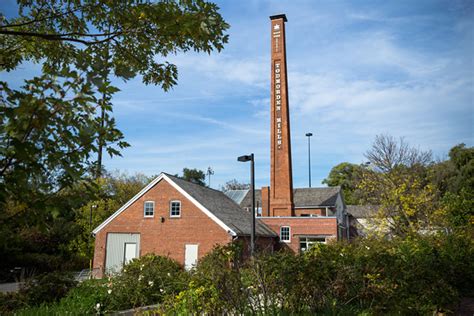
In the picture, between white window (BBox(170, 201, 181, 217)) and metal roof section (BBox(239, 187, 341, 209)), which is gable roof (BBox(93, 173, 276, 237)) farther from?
metal roof section (BBox(239, 187, 341, 209))

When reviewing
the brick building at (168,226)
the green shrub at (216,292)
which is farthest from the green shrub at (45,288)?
the brick building at (168,226)

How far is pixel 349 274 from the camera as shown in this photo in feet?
26.8

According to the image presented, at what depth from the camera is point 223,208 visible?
1122 inches

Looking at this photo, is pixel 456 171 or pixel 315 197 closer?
pixel 315 197

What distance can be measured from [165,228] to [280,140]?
15.5 m

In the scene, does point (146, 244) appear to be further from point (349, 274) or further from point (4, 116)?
point (4, 116)

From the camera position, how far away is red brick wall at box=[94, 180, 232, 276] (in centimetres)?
2534

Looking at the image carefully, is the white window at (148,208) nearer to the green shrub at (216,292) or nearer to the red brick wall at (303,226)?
the red brick wall at (303,226)

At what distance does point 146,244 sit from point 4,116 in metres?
25.8

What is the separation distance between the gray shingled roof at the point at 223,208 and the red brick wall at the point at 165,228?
634 mm

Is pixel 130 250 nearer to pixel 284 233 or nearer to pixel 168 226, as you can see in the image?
pixel 168 226

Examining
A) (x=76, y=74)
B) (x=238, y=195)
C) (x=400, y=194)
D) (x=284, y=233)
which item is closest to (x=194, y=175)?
(x=238, y=195)

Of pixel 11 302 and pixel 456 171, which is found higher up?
pixel 456 171

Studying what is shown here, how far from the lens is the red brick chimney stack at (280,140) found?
3697 centimetres
